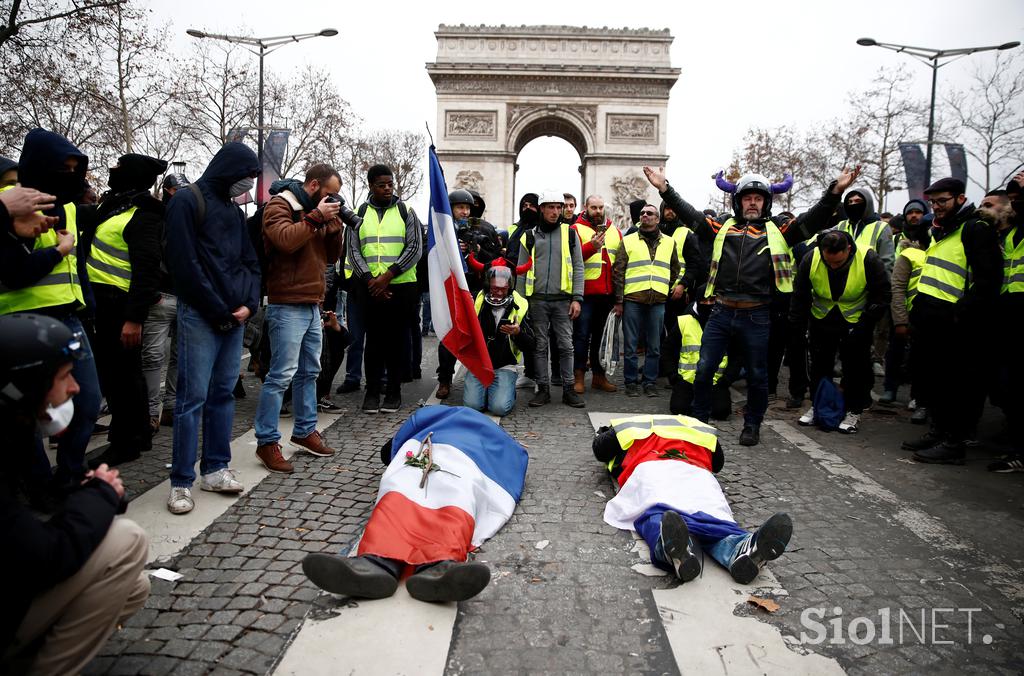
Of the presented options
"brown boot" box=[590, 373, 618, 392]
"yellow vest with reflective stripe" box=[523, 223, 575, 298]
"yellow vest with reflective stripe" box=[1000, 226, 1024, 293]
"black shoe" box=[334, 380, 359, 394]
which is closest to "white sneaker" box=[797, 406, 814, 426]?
"yellow vest with reflective stripe" box=[1000, 226, 1024, 293]

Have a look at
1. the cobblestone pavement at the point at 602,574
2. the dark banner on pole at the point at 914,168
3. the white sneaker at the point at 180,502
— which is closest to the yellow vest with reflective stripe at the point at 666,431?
the cobblestone pavement at the point at 602,574

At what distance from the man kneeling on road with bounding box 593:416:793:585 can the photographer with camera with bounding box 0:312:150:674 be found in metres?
2.16

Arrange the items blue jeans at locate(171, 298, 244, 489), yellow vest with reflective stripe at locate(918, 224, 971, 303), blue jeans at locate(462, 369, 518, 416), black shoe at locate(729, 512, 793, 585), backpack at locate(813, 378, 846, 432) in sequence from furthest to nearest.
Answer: blue jeans at locate(462, 369, 518, 416) → backpack at locate(813, 378, 846, 432) → yellow vest with reflective stripe at locate(918, 224, 971, 303) → blue jeans at locate(171, 298, 244, 489) → black shoe at locate(729, 512, 793, 585)

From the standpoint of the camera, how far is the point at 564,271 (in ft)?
24.2

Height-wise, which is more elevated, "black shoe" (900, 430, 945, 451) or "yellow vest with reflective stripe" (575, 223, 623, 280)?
"yellow vest with reflective stripe" (575, 223, 623, 280)

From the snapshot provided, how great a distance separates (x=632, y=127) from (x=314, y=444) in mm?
31109

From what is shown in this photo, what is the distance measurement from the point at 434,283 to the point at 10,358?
3849 mm

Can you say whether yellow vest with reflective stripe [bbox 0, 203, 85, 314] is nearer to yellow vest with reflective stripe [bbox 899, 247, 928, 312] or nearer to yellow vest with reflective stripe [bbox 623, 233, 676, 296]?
yellow vest with reflective stripe [bbox 623, 233, 676, 296]

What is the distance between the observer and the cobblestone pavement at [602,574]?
2590 millimetres

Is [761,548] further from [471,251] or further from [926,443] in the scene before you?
[471,251]

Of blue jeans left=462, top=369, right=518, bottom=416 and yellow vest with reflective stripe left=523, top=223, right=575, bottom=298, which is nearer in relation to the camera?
blue jeans left=462, top=369, right=518, bottom=416

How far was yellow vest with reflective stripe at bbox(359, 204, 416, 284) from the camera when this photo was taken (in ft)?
21.2

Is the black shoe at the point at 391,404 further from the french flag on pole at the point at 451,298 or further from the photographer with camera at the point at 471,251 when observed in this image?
the french flag on pole at the point at 451,298

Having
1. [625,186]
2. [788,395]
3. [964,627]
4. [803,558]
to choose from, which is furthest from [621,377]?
Result: [625,186]
